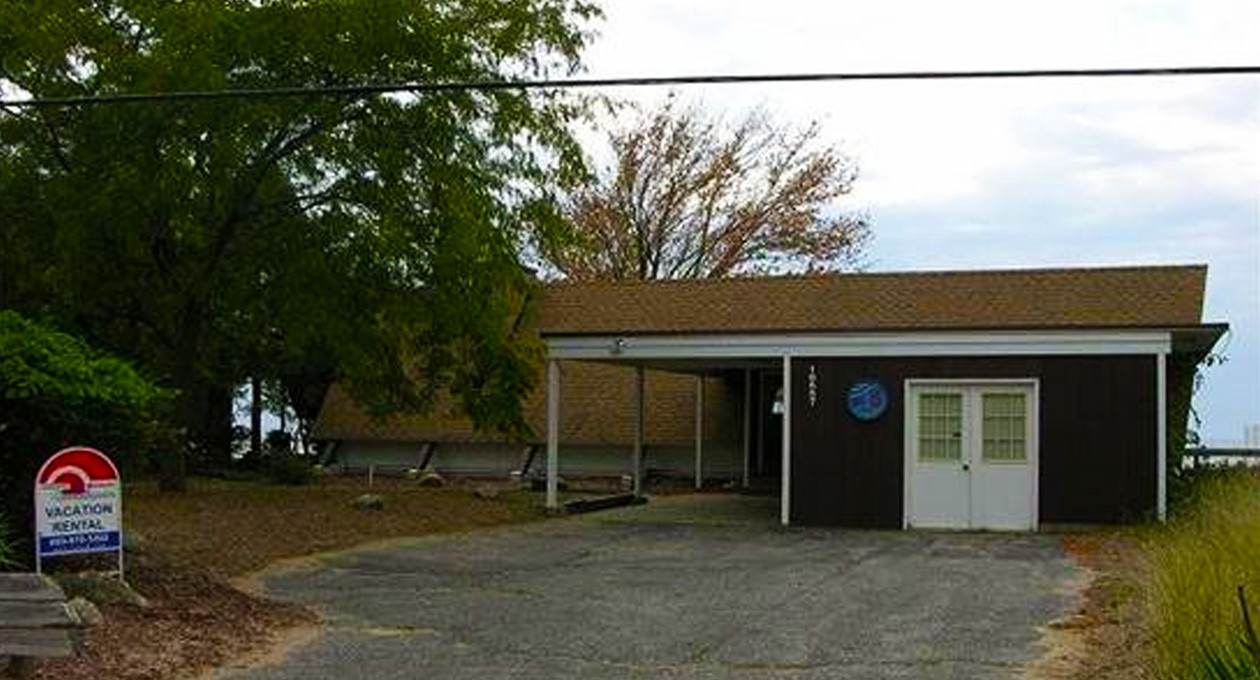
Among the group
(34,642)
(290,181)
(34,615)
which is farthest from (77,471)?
(290,181)

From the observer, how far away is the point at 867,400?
21734mm

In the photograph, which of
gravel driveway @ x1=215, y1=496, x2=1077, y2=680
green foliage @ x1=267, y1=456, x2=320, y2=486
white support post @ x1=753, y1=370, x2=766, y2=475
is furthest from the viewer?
white support post @ x1=753, y1=370, x2=766, y2=475

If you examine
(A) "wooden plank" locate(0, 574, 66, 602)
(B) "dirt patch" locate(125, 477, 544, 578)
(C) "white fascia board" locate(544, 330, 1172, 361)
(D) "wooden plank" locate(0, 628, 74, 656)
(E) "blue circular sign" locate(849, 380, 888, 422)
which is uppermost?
(C) "white fascia board" locate(544, 330, 1172, 361)

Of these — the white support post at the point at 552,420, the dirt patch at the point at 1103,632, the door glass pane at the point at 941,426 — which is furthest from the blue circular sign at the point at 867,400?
the dirt patch at the point at 1103,632

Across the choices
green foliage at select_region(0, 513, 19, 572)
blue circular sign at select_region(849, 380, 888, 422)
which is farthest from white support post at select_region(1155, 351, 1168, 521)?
green foliage at select_region(0, 513, 19, 572)

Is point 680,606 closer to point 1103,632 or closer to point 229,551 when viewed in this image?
point 1103,632

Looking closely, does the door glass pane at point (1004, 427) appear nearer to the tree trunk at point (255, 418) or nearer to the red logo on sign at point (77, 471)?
the red logo on sign at point (77, 471)

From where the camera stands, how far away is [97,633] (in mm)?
10328

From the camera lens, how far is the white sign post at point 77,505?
11453mm

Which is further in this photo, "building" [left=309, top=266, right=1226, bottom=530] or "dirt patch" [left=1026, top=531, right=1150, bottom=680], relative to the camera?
"building" [left=309, top=266, right=1226, bottom=530]

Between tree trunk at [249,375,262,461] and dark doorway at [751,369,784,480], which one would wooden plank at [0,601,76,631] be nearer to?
dark doorway at [751,369,784,480]

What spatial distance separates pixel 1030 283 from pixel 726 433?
430 inches

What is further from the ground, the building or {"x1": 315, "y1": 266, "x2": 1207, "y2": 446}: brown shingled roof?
{"x1": 315, "y1": 266, "x2": 1207, "y2": 446}: brown shingled roof

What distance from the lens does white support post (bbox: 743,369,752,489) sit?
31.9 metres
